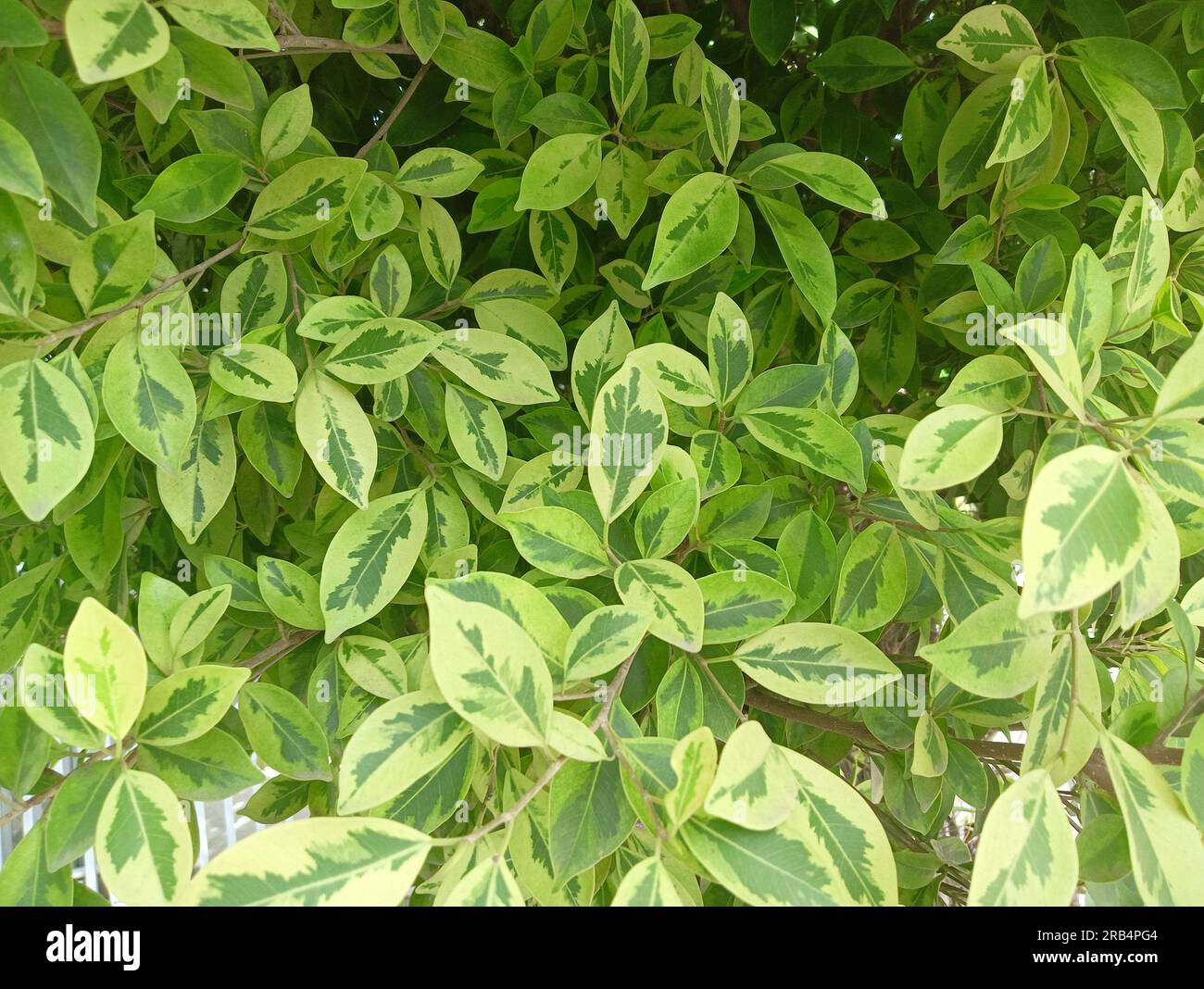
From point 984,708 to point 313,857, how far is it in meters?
0.33

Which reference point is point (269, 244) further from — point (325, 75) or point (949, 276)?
point (949, 276)

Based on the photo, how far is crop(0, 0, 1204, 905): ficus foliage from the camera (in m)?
0.31

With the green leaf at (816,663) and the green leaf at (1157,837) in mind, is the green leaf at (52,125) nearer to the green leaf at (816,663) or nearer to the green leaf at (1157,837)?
the green leaf at (816,663)

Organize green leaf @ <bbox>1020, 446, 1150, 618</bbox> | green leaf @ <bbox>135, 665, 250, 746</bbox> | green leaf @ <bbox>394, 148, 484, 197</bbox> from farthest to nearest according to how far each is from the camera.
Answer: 1. green leaf @ <bbox>394, 148, 484, 197</bbox>
2. green leaf @ <bbox>135, 665, 250, 746</bbox>
3. green leaf @ <bbox>1020, 446, 1150, 618</bbox>

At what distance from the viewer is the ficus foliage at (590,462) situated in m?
0.31

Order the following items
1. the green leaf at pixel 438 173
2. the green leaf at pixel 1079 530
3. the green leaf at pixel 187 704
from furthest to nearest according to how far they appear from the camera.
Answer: the green leaf at pixel 438 173 → the green leaf at pixel 187 704 → the green leaf at pixel 1079 530

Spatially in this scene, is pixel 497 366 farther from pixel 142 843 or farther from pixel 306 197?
pixel 142 843

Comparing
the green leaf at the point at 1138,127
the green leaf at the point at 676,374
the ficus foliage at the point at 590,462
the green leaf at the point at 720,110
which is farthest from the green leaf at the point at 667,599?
the green leaf at the point at 1138,127

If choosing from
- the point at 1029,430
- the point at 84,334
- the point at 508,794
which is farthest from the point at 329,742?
the point at 1029,430

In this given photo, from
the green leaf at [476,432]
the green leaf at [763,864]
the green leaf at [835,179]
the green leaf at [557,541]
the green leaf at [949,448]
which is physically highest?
the green leaf at [835,179]

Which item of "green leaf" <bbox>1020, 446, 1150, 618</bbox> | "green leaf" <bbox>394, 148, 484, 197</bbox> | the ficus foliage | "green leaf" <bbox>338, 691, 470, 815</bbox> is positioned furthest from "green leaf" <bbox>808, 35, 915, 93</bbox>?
"green leaf" <bbox>338, 691, 470, 815</bbox>

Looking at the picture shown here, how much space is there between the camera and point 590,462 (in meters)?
0.38

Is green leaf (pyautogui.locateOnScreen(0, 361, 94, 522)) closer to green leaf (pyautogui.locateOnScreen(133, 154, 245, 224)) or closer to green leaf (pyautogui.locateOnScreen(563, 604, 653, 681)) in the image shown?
green leaf (pyautogui.locateOnScreen(133, 154, 245, 224))

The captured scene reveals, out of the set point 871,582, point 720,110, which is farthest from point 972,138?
point 871,582
